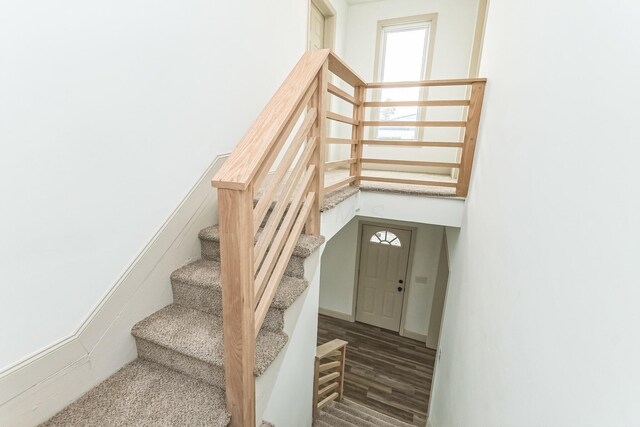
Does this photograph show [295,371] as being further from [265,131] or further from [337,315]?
[337,315]

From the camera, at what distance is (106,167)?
4.12 ft

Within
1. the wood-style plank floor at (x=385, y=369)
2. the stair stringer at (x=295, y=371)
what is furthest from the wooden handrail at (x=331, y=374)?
the stair stringer at (x=295, y=371)

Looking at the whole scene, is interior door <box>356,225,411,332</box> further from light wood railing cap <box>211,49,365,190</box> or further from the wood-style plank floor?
light wood railing cap <box>211,49,365,190</box>

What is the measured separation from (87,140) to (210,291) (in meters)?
0.89

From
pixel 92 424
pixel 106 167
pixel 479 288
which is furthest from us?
pixel 479 288

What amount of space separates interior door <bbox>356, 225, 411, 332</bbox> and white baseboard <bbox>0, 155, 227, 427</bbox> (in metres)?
3.42

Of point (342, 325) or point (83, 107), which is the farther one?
point (342, 325)

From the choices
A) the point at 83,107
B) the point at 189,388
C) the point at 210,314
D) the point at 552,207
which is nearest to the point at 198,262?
the point at 210,314

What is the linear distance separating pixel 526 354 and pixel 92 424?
5.13 feet

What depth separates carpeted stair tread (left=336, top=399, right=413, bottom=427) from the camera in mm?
3008

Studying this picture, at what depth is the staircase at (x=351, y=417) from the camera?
2797 millimetres

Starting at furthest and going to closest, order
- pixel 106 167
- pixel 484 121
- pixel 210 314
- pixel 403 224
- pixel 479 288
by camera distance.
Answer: pixel 403 224 < pixel 484 121 < pixel 210 314 < pixel 479 288 < pixel 106 167

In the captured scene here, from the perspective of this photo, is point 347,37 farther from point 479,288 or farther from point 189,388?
point 189,388

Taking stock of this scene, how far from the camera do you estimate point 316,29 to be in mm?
3535
